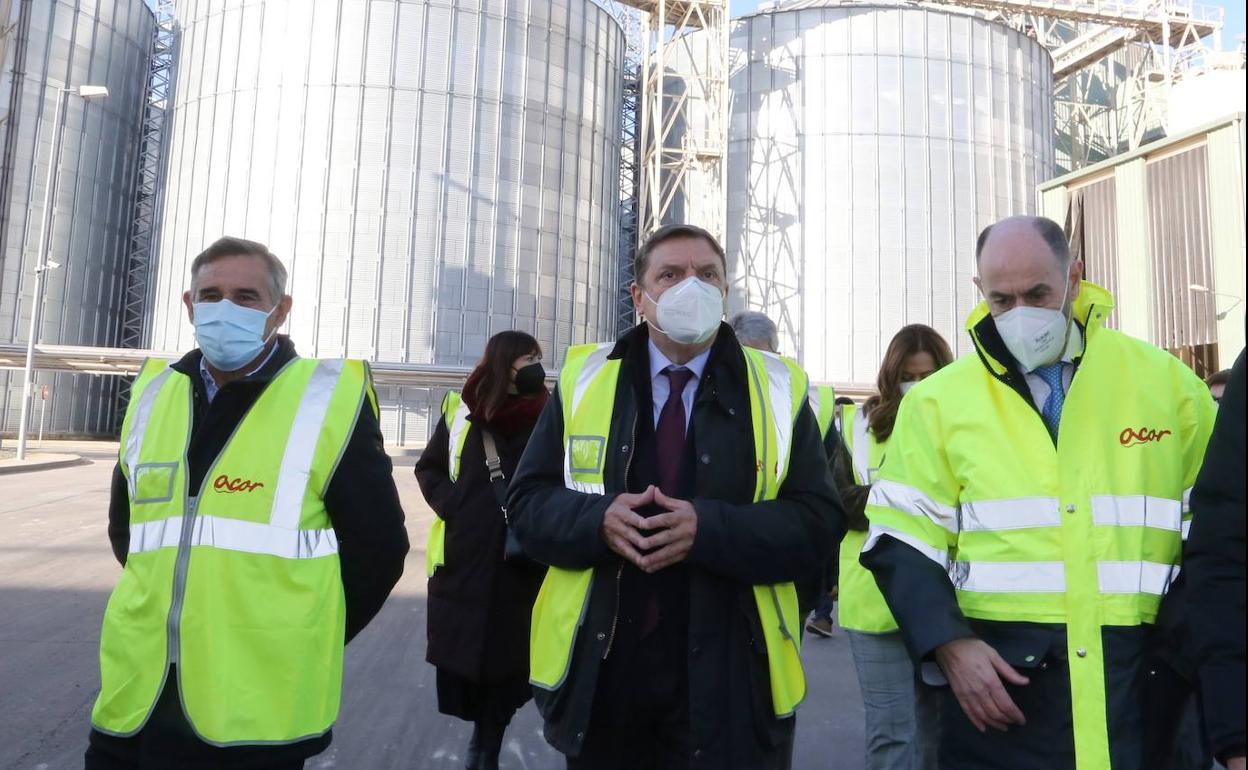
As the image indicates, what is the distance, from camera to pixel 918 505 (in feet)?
7.41

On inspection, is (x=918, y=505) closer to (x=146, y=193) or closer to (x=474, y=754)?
(x=474, y=754)

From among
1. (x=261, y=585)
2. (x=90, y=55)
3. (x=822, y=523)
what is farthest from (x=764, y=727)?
(x=90, y=55)

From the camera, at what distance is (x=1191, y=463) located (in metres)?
2.17

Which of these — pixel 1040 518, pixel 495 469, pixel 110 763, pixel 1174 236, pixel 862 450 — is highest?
pixel 1174 236

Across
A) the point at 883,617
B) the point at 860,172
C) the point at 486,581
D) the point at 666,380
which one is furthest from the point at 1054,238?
the point at 860,172

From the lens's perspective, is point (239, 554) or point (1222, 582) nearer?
point (1222, 582)

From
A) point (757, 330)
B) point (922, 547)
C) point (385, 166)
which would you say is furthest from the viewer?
point (385, 166)

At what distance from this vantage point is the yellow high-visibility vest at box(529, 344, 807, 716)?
7.84 feet

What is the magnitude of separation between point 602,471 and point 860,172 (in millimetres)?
32314

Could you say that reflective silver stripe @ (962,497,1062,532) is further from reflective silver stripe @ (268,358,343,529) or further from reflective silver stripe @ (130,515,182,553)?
reflective silver stripe @ (130,515,182,553)

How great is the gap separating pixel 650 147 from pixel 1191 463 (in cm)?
3626

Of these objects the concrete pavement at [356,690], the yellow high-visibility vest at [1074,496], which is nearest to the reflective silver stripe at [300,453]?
the yellow high-visibility vest at [1074,496]

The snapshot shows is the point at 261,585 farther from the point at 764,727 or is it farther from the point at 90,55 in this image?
the point at 90,55

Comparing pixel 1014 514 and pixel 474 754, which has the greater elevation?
pixel 1014 514
